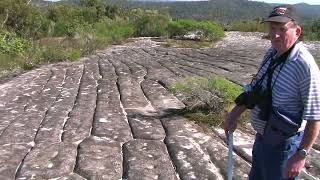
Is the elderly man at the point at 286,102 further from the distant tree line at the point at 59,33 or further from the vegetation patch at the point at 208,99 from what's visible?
the distant tree line at the point at 59,33

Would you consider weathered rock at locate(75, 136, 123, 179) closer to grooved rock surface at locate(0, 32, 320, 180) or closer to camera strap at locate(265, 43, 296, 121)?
grooved rock surface at locate(0, 32, 320, 180)

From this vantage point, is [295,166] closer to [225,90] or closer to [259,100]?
[259,100]

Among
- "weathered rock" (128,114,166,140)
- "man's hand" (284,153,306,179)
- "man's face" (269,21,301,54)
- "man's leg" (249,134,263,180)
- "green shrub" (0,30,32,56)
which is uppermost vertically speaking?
"man's face" (269,21,301,54)

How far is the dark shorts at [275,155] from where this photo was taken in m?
2.72

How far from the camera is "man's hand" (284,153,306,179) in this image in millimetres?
2611

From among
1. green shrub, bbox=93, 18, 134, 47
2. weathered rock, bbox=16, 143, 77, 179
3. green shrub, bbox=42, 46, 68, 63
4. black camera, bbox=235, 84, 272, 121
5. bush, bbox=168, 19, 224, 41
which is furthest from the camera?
bush, bbox=168, 19, 224, 41

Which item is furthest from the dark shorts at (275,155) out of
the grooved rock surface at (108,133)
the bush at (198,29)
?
the bush at (198,29)

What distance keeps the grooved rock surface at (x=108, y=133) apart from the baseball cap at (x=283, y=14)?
5.83 ft

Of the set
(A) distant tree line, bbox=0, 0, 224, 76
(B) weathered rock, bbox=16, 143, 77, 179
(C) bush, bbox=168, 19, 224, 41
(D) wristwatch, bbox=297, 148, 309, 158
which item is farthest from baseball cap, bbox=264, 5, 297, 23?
(C) bush, bbox=168, 19, 224, 41

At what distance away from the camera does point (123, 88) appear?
8.09 metres

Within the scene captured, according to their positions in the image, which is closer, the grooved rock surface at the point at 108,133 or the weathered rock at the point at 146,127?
the grooved rock surface at the point at 108,133

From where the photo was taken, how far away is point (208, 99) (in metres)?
5.94

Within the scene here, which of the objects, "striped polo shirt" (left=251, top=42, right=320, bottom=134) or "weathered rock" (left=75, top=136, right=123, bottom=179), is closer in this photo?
"striped polo shirt" (left=251, top=42, right=320, bottom=134)

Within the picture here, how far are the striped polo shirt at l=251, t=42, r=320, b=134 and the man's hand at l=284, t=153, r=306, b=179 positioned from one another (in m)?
0.19
